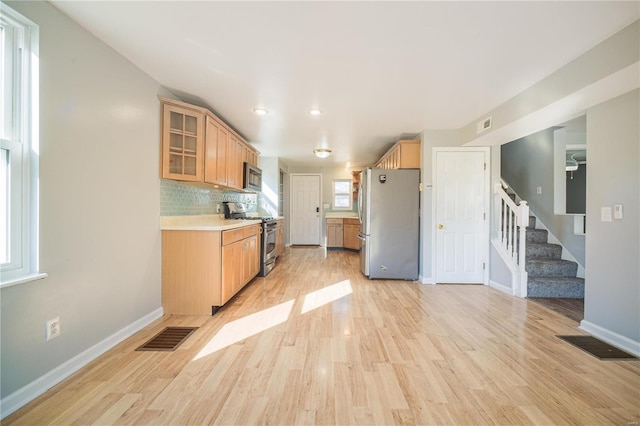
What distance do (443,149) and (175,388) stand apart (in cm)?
410

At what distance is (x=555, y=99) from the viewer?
2.18 metres

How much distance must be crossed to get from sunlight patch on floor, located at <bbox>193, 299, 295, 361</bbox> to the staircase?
319cm

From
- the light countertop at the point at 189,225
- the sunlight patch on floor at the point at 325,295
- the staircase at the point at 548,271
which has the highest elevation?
the light countertop at the point at 189,225

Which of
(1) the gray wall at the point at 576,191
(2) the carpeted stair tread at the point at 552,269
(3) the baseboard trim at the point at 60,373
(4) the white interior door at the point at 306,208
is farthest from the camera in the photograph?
(4) the white interior door at the point at 306,208

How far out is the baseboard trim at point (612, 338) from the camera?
77.2 inches

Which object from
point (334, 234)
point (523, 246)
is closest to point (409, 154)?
point (523, 246)

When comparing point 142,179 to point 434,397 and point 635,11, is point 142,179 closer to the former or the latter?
point 434,397

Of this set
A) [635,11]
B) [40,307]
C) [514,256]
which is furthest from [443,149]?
[40,307]

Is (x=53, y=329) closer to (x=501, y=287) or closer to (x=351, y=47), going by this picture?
(x=351, y=47)

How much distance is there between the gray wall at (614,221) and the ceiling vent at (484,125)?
2.98 feet

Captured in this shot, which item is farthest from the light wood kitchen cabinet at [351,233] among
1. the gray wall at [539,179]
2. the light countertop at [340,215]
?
the gray wall at [539,179]

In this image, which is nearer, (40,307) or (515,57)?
(40,307)

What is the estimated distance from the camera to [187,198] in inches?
125

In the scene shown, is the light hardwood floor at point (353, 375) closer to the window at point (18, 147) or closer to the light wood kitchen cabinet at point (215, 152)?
the window at point (18, 147)
